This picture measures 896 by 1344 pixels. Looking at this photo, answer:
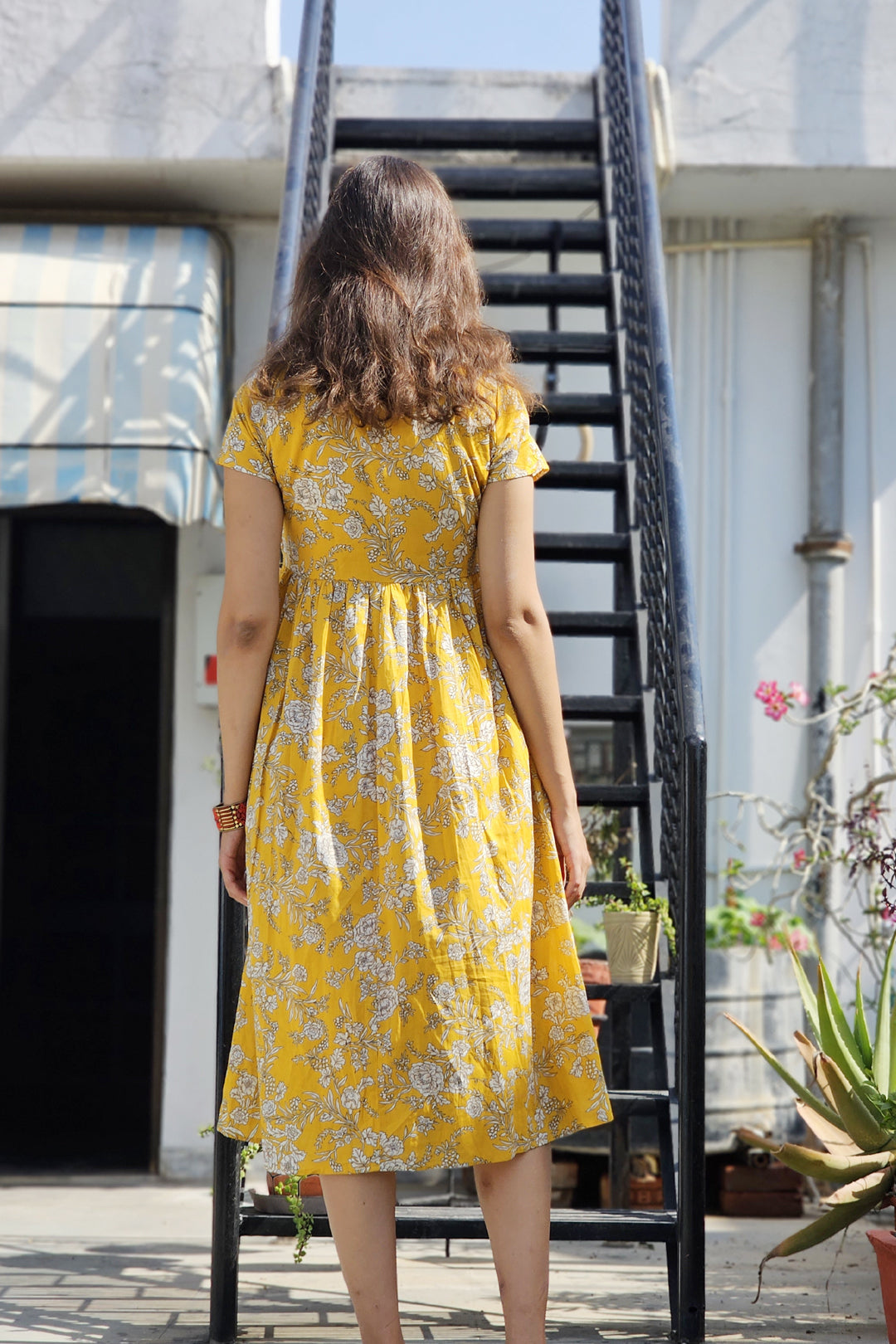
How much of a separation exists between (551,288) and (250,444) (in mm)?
2531

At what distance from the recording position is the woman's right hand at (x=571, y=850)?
215 cm

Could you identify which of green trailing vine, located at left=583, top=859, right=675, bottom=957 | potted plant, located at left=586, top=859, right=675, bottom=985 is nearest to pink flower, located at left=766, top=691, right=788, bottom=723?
green trailing vine, located at left=583, top=859, right=675, bottom=957

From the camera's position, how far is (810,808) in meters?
4.74

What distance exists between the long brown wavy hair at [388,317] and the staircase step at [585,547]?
1.62m

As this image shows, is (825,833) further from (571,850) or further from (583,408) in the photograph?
(571,850)

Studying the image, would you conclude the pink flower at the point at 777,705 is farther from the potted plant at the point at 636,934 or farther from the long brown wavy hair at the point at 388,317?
the long brown wavy hair at the point at 388,317

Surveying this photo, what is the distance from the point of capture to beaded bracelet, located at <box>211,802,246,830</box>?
2.16 metres

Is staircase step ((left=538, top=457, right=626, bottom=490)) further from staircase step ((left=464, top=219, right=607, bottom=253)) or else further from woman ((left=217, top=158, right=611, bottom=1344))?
woman ((left=217, top=158, right=611, bottom=1344))

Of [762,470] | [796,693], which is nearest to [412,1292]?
[796,693]

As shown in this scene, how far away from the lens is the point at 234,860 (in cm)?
221

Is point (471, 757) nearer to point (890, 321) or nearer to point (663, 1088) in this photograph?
point (663, 1088)

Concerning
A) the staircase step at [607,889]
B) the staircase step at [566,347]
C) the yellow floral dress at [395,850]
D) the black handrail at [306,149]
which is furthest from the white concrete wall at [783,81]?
the yellow floral dress at [395,850]

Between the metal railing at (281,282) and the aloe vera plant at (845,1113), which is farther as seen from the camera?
the metal railing at (281,282)

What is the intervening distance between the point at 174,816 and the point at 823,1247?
282cm
